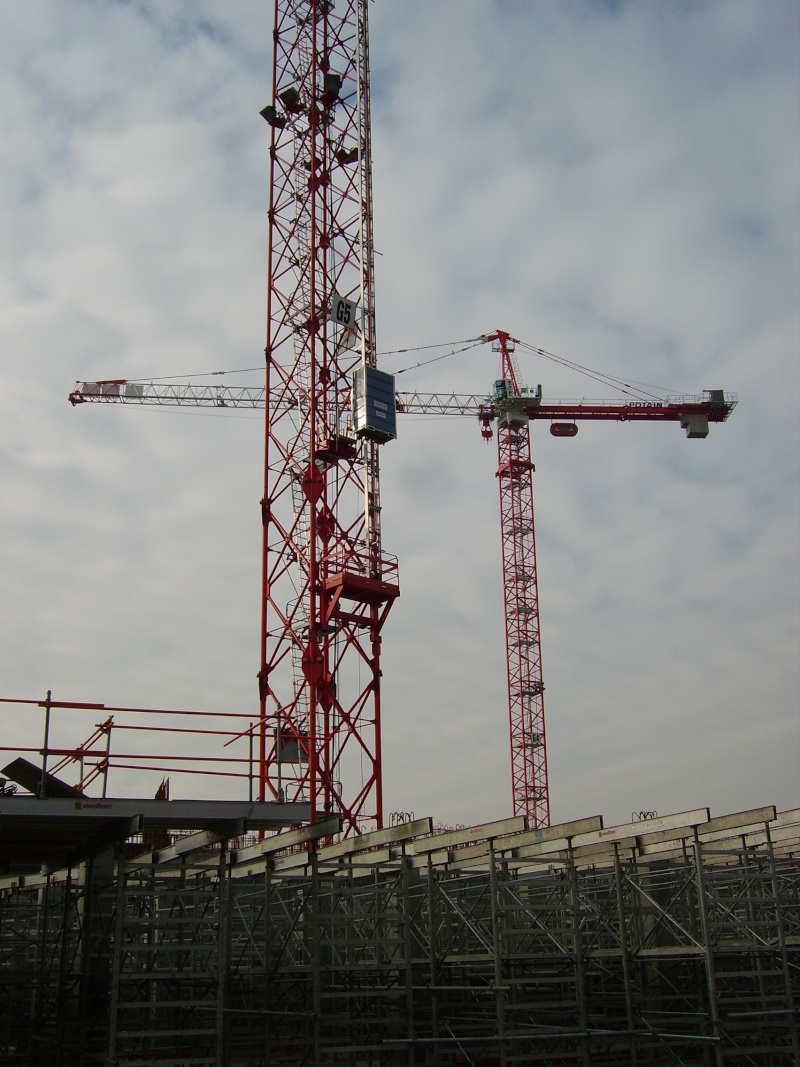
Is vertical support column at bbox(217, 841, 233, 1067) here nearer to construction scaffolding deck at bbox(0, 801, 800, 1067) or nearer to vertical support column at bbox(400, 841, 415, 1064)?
construction scaffolding deck at bbox(0, 801, 800, 1067)

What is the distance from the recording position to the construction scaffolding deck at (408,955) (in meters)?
20.6

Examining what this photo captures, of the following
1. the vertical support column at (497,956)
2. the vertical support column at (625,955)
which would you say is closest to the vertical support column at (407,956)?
the vertical support column at (497,956)

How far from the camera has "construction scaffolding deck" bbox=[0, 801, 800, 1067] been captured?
20578 millimetres

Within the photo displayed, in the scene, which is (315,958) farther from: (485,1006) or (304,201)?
(304,201)

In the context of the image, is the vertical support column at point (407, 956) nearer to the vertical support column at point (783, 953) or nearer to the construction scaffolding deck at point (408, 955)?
the construction scaffolding deck at point (408, 955)

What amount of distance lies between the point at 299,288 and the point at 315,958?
92.4 feet

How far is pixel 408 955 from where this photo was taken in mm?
21469

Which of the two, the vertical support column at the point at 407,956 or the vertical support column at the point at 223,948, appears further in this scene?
the vertical support column at the point at 407,956

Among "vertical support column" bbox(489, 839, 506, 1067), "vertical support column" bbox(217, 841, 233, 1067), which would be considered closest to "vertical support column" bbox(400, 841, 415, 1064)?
"vertical support column" bbox(489, 839, 506, 1067)

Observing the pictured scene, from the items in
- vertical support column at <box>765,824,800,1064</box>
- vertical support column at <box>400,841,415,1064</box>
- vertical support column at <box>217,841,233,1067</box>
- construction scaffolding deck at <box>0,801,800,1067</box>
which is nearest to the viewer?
vertical support column at <box>217,841,233,1067</box>

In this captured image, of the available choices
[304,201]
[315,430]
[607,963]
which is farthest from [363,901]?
[304,201]

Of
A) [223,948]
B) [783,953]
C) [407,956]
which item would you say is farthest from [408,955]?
[783,953]

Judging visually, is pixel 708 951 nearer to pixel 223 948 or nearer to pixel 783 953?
pixel 783 953

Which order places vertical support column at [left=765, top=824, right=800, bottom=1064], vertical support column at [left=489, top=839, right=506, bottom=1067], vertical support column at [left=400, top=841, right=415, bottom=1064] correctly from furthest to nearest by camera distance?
1. vertical support column at [left=765, top=824, right=800, bottom=1064]
2. vertical support column at [left=489, top=839, right=506, bottom=1067]
3. vertical support column at [left=400, top=841, right=415, bottom=1064]
